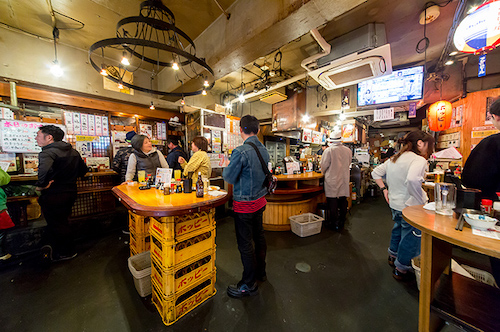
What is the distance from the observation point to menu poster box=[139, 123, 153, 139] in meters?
4.82

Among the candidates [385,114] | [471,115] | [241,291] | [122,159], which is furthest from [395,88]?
[122,159]

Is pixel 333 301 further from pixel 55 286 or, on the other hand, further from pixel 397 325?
pixel 55 286

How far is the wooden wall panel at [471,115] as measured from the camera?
12.7 feet

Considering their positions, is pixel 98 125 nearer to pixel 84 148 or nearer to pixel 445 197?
pixel 84 148

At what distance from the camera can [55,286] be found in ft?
7.11

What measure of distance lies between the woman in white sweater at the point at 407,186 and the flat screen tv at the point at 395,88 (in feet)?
7.57

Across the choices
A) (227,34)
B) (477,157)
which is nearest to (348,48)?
(227,34)

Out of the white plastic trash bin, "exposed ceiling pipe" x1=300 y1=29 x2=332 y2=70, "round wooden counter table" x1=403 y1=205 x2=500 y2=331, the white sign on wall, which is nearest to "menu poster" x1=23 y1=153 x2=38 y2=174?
the white plastic trash bin

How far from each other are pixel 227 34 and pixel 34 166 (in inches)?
184

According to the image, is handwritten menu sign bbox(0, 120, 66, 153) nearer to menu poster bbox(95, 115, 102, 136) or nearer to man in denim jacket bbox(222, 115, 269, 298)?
menu poster bbox(95, 115, 102, 136)

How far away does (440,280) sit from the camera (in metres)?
1.34

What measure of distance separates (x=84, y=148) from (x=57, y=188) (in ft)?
6.05

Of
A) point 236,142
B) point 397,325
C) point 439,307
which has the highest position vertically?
point 236,142

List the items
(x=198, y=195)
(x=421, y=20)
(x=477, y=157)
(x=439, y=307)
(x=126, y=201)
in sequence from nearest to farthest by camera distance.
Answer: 1. (x=439, y=307)
2. (x=477, y=157)
3. (x=126, y=201)
4. (x=198, y=195)
5. (x=421, y=20)
